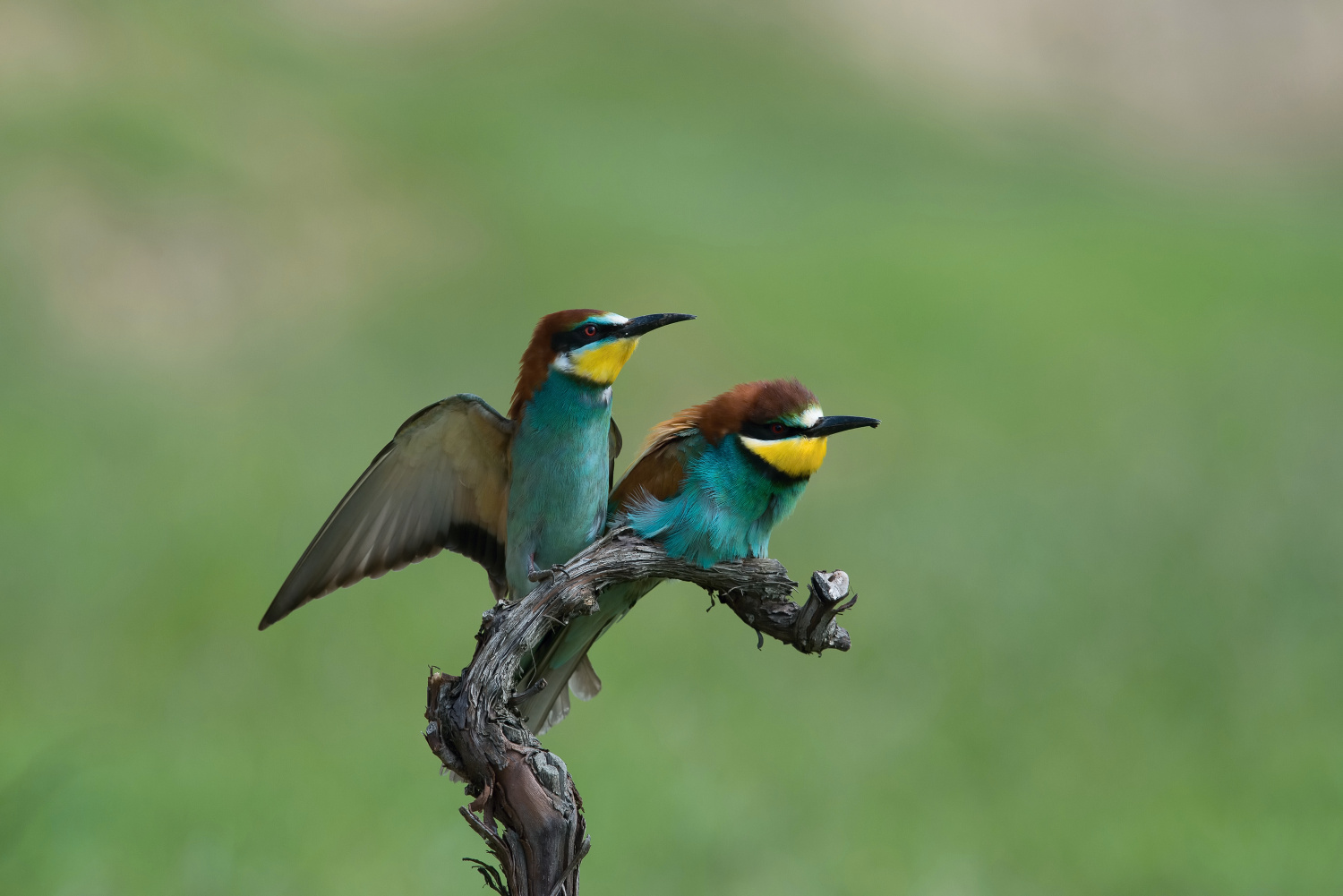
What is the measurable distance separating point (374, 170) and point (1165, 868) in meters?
8.69

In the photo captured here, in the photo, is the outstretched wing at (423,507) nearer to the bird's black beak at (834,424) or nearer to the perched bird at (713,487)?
the perched bird at (713,487)

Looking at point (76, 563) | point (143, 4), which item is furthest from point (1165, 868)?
point (143, 4)

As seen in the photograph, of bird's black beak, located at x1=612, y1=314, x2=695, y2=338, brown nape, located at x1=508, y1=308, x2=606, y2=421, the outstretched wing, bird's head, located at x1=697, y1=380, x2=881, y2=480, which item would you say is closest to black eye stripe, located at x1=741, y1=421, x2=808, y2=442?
bird's head, located at x1=697, y1=380, x2=881, y2=480

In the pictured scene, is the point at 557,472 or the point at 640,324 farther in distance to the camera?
the point at 557,472

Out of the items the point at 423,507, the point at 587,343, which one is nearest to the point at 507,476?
the point at 423,507

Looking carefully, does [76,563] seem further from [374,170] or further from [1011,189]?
[1011,189]

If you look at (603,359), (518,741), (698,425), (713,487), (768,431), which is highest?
(603,359)

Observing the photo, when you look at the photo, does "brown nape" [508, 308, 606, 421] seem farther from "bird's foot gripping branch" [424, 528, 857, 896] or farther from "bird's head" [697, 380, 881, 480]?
"bird's foot gripping branch" [424, 528, 857, 896]

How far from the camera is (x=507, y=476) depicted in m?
3.16

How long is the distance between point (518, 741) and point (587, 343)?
970mm

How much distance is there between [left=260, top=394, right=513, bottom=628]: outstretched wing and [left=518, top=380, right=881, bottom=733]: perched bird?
1.26ft

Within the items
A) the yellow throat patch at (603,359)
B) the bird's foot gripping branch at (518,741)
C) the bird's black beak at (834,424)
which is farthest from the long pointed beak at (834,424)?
the yellow throat patch at (603,359)

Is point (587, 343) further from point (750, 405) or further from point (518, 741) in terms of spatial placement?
point (518, 741)

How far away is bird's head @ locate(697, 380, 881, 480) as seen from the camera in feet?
9.14
